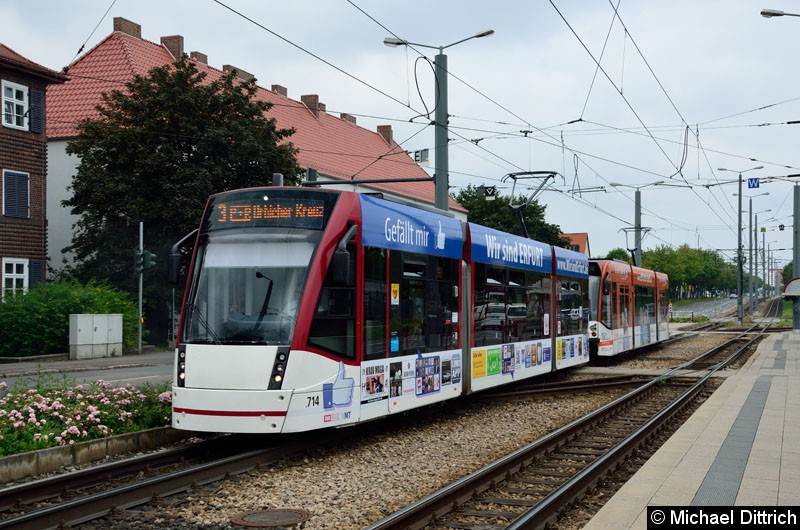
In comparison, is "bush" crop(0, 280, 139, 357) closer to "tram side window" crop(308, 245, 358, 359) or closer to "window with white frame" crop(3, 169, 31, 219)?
"window with white frame" crop(3, 169, 31, 219)

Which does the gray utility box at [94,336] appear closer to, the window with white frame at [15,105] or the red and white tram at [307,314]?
the window with white frame at [15,105]

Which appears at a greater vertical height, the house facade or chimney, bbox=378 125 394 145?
chimney, bbox=378 125 394 145

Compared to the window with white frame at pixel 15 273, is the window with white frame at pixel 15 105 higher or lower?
higher

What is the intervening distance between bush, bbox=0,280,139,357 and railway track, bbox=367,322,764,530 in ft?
60.1

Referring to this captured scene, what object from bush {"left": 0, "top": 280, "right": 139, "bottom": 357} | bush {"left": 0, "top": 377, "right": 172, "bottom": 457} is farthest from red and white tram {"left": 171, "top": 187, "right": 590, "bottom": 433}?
bush {"left": 0, "top": 280, "right": 139, "bottom": 357}

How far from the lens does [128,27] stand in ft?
143

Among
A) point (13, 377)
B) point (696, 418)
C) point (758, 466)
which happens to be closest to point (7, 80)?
point (13, 377)

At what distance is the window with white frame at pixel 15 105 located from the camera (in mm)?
29891

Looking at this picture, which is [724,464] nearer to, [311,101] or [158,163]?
[158,163]

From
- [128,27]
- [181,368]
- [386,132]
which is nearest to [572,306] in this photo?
[181,368]

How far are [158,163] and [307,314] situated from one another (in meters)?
21.9

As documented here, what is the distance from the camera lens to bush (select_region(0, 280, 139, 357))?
87.8ft

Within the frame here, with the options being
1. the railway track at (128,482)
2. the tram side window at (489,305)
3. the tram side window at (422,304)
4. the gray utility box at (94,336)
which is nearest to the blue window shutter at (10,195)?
the gray utility box at (94,336)

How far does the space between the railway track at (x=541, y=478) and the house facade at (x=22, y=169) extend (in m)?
23.0
